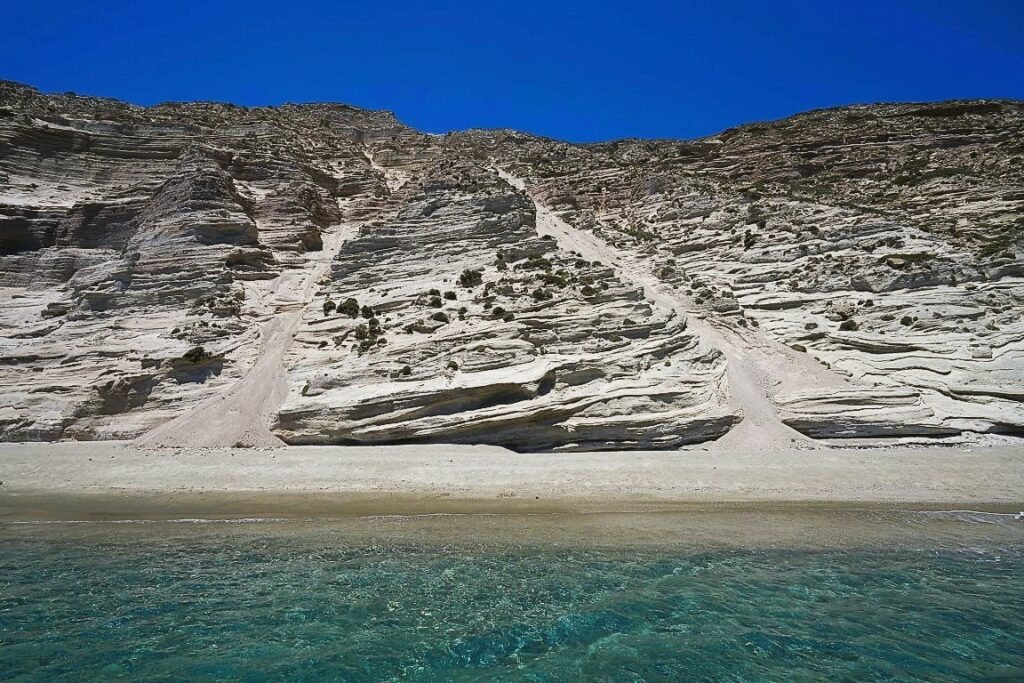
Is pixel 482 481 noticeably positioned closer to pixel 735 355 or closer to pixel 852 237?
pixel 735 355

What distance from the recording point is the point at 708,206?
4059cm

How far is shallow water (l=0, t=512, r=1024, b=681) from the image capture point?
716cm

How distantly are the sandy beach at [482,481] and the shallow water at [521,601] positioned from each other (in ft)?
5.00

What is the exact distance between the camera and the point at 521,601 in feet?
29.9

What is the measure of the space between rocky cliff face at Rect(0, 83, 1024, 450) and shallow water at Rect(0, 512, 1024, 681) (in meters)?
7.54

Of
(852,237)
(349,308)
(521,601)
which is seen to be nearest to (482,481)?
(521,601)

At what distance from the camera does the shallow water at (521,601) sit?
7.16 m

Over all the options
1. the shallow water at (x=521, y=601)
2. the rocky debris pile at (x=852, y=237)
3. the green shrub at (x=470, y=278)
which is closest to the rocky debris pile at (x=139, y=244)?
the green shrub at (x=470, y=278)

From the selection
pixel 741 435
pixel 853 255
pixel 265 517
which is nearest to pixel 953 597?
pixel 741 435

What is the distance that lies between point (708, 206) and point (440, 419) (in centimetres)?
2947

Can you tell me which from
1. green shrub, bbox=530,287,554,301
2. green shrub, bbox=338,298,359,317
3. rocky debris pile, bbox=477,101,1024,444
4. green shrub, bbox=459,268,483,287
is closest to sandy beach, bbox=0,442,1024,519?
rocky debris pile, bbox=477,101,1024,444

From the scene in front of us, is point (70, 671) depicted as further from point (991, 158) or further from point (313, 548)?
point (991, 158)

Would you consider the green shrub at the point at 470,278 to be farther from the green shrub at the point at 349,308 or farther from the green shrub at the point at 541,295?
the green shrub at the point at 349,308

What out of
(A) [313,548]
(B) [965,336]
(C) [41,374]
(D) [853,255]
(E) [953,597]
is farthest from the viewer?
(D) [853,255]
